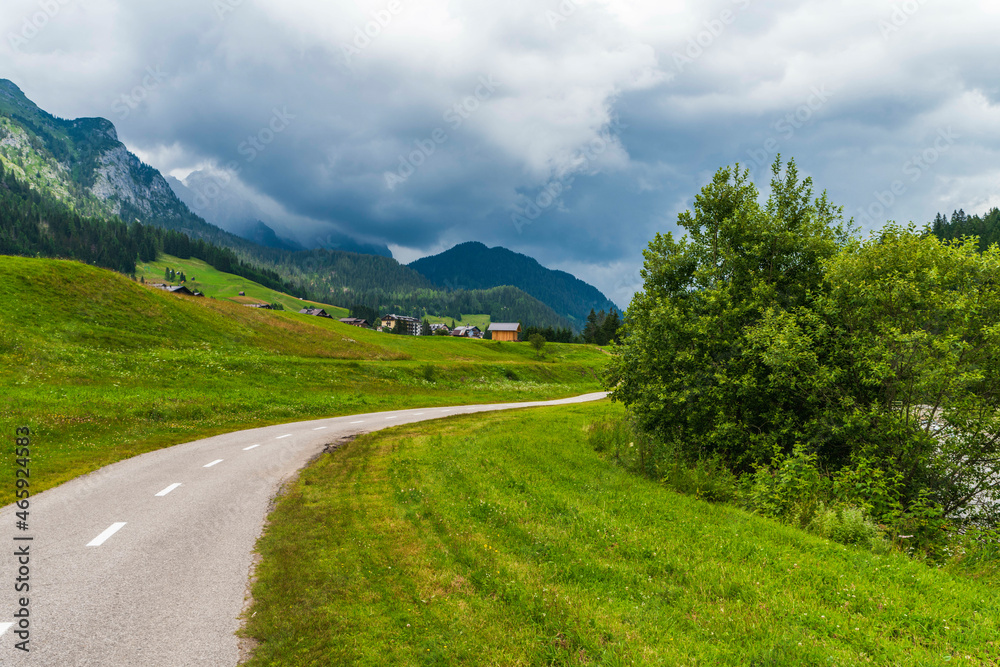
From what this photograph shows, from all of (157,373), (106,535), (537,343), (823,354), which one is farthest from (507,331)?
(106,535)

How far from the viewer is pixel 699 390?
17422 millimetres

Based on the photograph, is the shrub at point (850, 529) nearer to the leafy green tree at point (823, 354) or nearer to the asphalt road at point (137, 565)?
the leafy green tree at point (823, 354)

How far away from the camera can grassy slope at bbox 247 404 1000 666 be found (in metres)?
6.52

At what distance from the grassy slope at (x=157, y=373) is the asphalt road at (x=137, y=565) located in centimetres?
317

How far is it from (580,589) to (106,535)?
1001 cm

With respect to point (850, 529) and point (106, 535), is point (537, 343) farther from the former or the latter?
point (106, 535)

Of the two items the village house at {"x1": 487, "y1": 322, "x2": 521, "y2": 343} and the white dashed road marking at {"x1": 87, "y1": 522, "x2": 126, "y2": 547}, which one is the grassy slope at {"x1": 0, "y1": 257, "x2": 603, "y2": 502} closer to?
the white dashed road marking at {"x1": 87, "y1": 522, "x2": 126, "y2": 547}

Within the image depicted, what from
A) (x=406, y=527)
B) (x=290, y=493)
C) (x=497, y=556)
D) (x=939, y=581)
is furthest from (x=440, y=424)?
(x=939, y=581)

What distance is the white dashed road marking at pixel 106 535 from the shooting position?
30.9 feet

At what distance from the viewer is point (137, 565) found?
28.3 feet

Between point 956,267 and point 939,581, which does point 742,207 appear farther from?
point 939,581

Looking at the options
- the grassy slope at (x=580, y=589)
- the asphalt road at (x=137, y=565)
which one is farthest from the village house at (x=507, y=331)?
the grassy slope at (x=580, y=589)

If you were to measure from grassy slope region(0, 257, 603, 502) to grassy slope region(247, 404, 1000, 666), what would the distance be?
10598 millimetres

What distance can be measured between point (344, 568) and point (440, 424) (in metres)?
19.5
